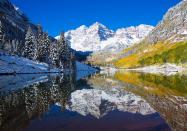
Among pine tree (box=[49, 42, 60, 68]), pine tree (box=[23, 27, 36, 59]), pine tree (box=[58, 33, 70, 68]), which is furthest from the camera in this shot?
pine tree (box=[58, 33, 70, 68])

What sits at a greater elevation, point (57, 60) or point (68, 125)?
point (57, 60)

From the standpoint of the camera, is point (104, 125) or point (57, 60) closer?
point (104, 125)

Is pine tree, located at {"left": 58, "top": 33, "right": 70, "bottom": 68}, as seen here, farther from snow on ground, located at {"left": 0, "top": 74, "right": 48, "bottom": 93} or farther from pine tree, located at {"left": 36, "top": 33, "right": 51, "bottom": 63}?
snow on ground, located at {"left": 0, "top": 74, "right": 48, "bottom": 93}

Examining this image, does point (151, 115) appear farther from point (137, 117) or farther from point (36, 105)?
point (36, 105)

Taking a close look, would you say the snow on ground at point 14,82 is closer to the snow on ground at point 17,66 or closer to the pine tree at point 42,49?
the snow on ground at point 17,66

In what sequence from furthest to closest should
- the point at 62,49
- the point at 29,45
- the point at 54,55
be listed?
1. the point at 62,49
2. the point at 54,55
3. the point at 29,45

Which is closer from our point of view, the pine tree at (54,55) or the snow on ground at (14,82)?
the snow on ground at (14,82)

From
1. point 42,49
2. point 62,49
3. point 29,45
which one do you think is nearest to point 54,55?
point 62,49

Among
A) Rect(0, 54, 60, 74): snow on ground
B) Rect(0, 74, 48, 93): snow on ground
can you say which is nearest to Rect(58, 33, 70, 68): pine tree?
Rect(0, 54, 60, 74): snow on ground

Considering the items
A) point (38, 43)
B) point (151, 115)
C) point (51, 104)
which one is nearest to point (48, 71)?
point (38, 43)

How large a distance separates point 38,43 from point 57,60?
18.5 m

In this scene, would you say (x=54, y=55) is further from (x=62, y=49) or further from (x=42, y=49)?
(x=42, y=49)

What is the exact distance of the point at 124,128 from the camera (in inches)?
924

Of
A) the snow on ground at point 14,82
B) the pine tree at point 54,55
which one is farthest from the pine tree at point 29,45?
the snow on ground at point 14,82
